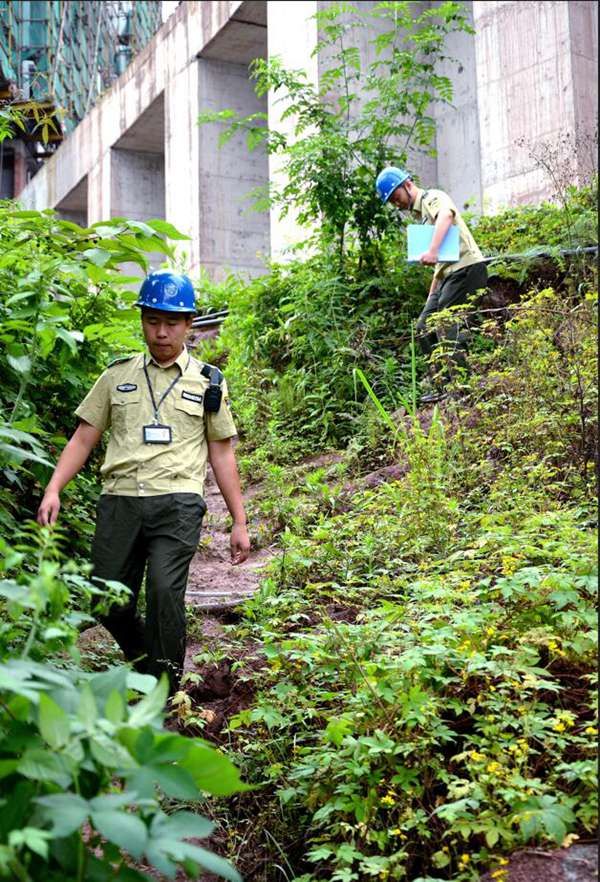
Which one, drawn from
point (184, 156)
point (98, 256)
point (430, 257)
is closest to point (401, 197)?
point (430, 257)

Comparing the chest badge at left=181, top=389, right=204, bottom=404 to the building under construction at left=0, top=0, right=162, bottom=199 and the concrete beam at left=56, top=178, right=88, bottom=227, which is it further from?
the building under construction at left=0, top=0, right=162, bottom=199

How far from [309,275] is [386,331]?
4.24ft

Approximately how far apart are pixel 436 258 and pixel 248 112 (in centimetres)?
1229

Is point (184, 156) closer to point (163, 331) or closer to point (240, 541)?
point (163, 331)

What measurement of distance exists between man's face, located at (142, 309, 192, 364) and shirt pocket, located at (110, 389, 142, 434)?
207 millimetres

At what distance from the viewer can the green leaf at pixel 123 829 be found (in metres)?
1.82

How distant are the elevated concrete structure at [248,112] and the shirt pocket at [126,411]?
5458mm

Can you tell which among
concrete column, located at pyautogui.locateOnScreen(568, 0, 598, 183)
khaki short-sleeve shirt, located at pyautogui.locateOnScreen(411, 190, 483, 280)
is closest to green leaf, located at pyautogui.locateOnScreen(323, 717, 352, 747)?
khaki short-sleeve shirt, located at pyautogui.locateOnScreen(411, 190, 483, 280)

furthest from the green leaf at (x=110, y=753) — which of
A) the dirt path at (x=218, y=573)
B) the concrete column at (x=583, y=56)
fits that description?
the concrete column at (x=583, y=56)

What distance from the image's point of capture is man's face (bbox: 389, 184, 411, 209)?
342 inches

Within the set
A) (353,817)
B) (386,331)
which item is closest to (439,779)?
(353,817)

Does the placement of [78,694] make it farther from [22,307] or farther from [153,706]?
[22,307]

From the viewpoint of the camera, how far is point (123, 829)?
1.83 meters

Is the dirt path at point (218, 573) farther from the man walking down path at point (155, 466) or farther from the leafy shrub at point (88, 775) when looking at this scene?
the leafy shrub at point (88, 775)
